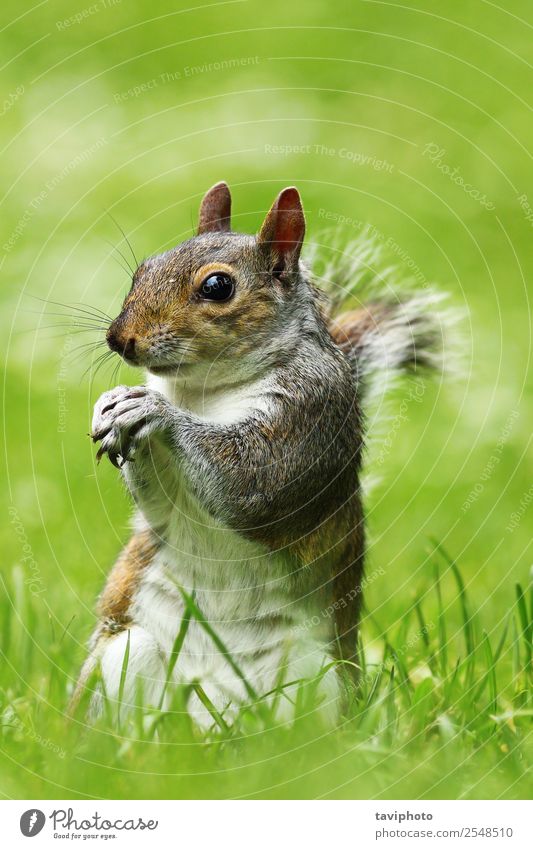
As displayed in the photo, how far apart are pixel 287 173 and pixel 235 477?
327cm

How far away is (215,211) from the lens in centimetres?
287

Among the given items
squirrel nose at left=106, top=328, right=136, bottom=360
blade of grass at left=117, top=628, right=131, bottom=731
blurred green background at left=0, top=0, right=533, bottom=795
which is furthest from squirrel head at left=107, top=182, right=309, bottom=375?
blurred green background at left=0, top=0, right=533, bottom=795

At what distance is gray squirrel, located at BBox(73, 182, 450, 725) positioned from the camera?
251 centimetres

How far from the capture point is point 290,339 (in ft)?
8.73

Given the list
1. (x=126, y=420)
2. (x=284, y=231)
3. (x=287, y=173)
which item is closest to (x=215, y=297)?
(x=284, y=231)

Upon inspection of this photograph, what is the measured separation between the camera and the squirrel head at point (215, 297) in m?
2.51

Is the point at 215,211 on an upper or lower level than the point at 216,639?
upper

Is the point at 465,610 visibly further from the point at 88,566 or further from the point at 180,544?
the point at 88,566

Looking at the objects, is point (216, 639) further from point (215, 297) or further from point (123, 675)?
point (215, 297)

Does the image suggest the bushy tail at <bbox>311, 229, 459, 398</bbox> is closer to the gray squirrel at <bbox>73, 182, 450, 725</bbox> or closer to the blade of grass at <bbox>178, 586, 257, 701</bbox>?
the gray squirrel at <bbox>73, 182, 450, 725</bbox>

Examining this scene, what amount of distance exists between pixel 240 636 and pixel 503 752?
0.60m

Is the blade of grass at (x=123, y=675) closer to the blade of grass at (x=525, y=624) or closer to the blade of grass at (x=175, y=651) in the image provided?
the blade of grass at (x=175, y=651)

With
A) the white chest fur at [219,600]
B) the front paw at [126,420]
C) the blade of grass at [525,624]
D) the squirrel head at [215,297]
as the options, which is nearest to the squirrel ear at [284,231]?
→ the squirrel head at [215,297]

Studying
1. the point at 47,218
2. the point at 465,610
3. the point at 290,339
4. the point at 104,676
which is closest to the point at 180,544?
the point at 104,676
